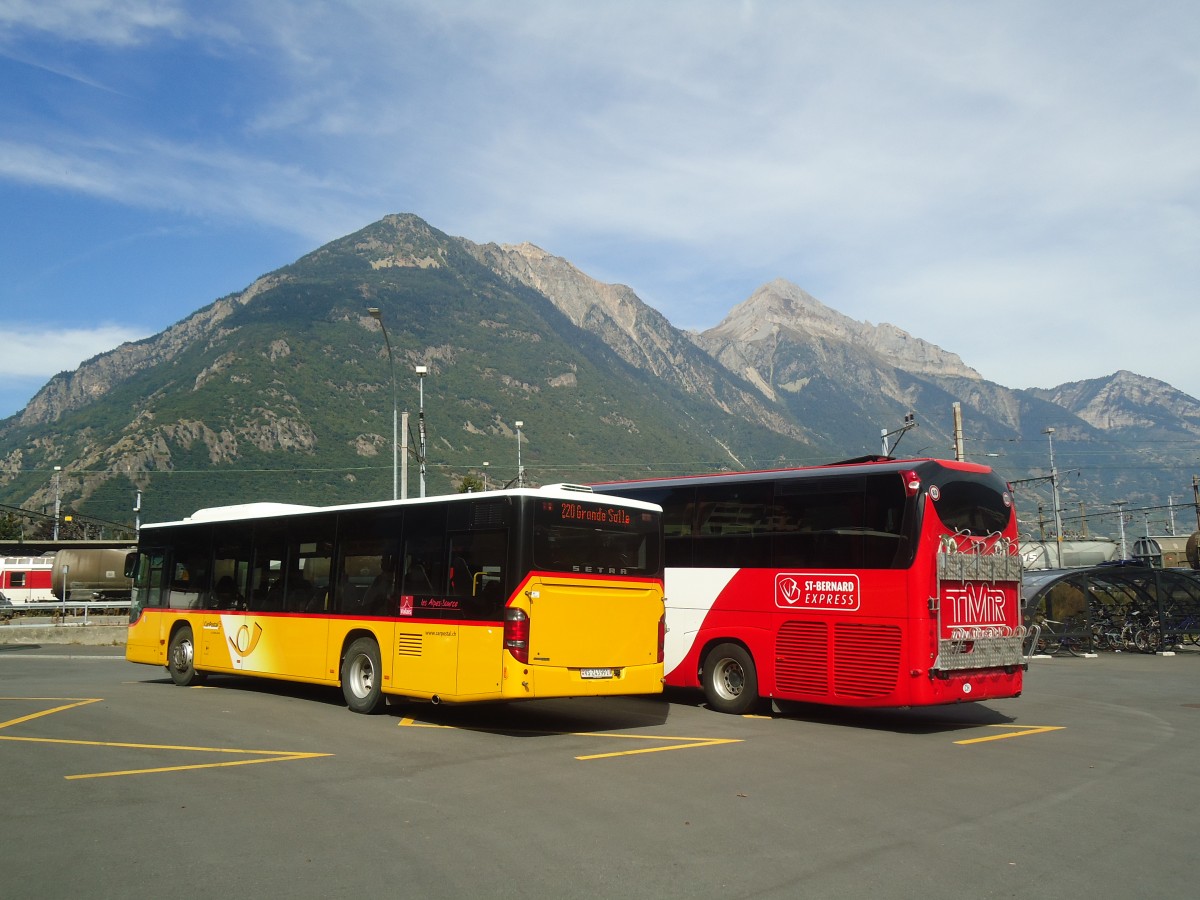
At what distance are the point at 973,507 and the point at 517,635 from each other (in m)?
6.39

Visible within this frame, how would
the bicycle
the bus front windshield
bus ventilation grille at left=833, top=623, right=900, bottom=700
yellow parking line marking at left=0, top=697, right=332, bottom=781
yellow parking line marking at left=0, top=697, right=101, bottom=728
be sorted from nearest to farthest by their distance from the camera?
yellow parking line marking at left=0, top=697, right=332, bottom=781 → the bus front windshield → bus ventilation grille at left=833, top=623, right=900, bottom=700 → yellow parking line marking at left=0, top=697, right=101, bottom=728 → the bicycle

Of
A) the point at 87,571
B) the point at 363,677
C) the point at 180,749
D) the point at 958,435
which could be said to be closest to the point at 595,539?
the point at 363,677

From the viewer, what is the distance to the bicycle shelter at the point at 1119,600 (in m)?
30.3

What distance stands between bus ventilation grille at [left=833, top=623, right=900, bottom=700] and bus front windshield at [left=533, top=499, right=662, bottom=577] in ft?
8.77

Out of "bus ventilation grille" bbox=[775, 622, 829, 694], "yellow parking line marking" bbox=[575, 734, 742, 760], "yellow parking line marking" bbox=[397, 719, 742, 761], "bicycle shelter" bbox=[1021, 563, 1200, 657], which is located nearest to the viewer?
"yellow parking line marking" bbox=[575, 734, 742, 760]

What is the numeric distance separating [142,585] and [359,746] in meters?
10.3

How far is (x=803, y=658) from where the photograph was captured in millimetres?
14539

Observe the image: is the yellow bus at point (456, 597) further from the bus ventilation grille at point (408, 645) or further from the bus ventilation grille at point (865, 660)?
the bus ventilation grille at point (865, 660)

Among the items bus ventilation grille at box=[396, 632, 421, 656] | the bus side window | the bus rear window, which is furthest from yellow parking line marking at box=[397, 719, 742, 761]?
the bus side window

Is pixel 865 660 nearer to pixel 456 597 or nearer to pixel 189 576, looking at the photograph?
pixel 456 597

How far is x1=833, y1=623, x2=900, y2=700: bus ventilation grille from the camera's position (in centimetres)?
1346

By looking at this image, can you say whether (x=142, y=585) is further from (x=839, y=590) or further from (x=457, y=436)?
(x=457, y=436)

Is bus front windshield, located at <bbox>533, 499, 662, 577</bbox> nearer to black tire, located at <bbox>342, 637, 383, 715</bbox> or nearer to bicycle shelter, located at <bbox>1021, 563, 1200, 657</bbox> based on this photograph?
black tire, located at <bbox>342, 637, 383, 715</bbox>

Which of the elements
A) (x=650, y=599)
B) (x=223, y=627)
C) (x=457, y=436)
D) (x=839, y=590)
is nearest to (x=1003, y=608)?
(x=839, y=590)
